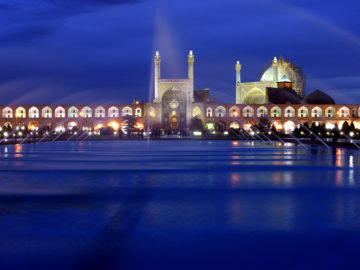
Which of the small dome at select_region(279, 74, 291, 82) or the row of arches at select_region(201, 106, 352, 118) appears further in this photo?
the small dome at select_region(279, 74, 291, 82)

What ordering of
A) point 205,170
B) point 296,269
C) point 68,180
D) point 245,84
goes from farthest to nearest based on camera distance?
point 245,84, point 205,170, point 68,180, point 296,269

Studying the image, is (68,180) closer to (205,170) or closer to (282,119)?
(205,170)

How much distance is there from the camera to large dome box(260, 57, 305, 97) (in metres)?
70.7

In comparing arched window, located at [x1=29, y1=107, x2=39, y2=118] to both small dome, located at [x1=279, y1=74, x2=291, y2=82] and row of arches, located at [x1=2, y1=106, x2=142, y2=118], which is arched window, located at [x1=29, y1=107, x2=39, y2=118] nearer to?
row of arches, located at [x1=2, y1=106, x2=142, y2=118]

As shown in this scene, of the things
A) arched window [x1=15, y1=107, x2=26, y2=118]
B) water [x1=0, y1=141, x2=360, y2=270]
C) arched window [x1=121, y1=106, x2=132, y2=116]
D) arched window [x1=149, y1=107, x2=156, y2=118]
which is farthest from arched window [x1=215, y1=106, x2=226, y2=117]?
water [x1=0, y1=141, x2=360, y2=270]

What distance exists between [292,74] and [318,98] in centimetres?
856

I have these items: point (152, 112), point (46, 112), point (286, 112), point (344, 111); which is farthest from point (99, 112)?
point (344, 111)

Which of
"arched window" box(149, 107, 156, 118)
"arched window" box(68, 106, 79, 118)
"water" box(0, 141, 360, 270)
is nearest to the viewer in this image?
"water" box(0, 141, 360, 270)

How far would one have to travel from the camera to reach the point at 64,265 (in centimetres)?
295

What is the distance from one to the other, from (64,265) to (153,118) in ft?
193

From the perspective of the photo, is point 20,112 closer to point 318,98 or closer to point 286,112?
point 286,112

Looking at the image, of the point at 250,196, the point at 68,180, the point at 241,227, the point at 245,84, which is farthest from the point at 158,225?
the point at 245,84

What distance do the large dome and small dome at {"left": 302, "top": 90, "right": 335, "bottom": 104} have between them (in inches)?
208

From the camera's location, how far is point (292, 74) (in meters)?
71.4
